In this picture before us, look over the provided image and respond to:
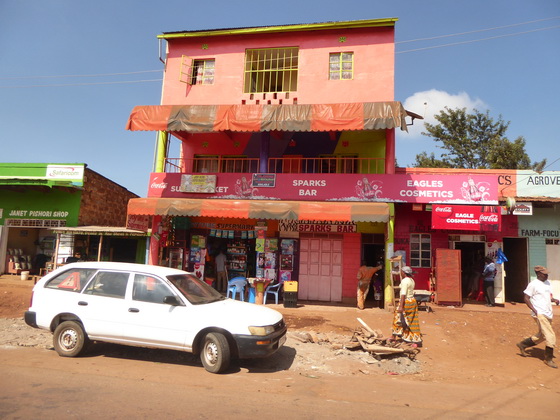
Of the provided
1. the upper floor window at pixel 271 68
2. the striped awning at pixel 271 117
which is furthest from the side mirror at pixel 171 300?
the upper floor window at pixel 271 68

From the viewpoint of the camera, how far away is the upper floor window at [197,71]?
48.0 feet

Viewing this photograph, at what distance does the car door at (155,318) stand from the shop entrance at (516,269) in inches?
520

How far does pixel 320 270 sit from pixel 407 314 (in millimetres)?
6528

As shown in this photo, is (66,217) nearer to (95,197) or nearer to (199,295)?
(95,197)

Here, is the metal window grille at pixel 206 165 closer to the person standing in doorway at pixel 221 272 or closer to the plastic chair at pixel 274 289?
the person standing in doorway at pixel 221 272

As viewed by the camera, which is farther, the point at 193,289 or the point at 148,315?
the point at 193,289

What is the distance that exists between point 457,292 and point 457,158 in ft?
56.5

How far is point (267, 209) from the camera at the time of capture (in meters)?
11.4

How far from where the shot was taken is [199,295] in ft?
20.3

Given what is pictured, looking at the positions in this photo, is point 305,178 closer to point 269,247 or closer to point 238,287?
point 269,247

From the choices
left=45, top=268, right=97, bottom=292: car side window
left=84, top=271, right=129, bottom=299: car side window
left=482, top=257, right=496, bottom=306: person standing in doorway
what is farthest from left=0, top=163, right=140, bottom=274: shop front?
left=482, top=257, right=496, bottom=306: person standing in doorway

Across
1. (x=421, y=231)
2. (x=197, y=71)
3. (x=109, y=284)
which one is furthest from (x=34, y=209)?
(x=421, y=231)

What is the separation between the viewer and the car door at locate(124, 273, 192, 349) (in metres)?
5.57

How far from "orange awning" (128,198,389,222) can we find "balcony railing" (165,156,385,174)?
2122 millimetres
